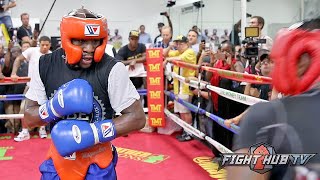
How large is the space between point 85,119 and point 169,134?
12.3 feet

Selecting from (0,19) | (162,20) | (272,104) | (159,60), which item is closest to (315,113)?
(272,104)

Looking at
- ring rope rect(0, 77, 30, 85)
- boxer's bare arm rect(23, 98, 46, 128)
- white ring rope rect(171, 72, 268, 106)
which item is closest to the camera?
boxer's bare arm rect(23, 98, 46, 128)

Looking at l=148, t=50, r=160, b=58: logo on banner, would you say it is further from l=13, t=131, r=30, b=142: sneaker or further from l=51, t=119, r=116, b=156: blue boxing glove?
l=51, t=119, r=116, b=156: blue boxing glove

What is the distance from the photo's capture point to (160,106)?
5.44 metres

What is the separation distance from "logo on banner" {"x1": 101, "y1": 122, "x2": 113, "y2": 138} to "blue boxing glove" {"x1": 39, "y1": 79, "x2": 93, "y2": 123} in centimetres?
9

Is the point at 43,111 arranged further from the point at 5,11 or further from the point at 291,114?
the point at 5,11

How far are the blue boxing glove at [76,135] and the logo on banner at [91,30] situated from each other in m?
0.39

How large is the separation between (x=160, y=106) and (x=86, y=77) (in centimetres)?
361

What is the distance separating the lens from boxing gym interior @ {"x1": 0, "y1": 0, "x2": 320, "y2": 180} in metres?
0.84

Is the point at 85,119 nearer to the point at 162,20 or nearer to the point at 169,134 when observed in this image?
the point at 169,134

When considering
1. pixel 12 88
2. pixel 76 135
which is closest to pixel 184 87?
pixel 12 88

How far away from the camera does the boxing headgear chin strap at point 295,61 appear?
2.76ft

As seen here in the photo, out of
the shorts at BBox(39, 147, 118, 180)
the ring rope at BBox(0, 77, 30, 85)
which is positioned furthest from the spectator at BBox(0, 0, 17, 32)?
the shorts at BBox(39, 147, 118, 180)

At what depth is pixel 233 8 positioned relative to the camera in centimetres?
1023
